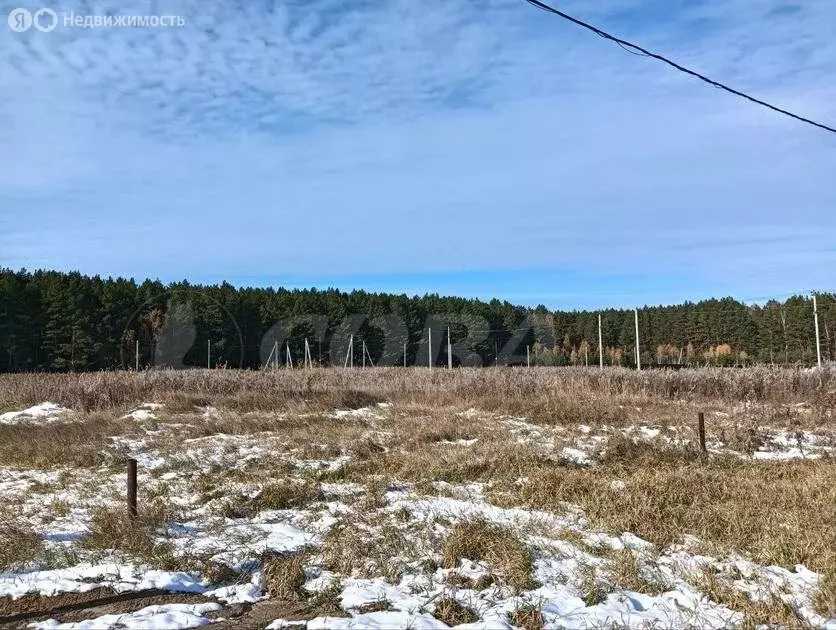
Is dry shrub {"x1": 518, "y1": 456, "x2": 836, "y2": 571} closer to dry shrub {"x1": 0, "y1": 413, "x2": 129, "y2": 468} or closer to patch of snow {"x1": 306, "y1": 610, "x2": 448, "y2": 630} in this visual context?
patch of snow {"x1": 306, "y1": 610, "x2": 448, "y2": 630}

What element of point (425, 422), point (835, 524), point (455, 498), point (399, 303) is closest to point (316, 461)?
point (455, 498)

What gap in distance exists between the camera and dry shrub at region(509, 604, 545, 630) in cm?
351

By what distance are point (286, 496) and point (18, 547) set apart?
7.62 ft

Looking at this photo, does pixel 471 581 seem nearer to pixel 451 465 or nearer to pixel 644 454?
pixel 451 465

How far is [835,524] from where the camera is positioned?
16.3ft

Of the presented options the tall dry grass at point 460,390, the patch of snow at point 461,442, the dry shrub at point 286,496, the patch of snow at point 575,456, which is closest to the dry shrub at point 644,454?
the patch of snow at point 575,456

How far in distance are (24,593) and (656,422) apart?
997 cm

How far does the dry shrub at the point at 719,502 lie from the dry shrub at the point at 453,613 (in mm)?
1921

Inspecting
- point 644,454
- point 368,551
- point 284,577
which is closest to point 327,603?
point 284,577

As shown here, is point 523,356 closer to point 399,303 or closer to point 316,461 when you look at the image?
point 399,303

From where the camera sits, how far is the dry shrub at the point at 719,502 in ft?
15.1

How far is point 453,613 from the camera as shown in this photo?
3.66 metres

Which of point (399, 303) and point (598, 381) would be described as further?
point (399, 303)

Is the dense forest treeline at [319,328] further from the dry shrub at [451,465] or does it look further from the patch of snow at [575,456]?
the dry shrub at [451,465]
